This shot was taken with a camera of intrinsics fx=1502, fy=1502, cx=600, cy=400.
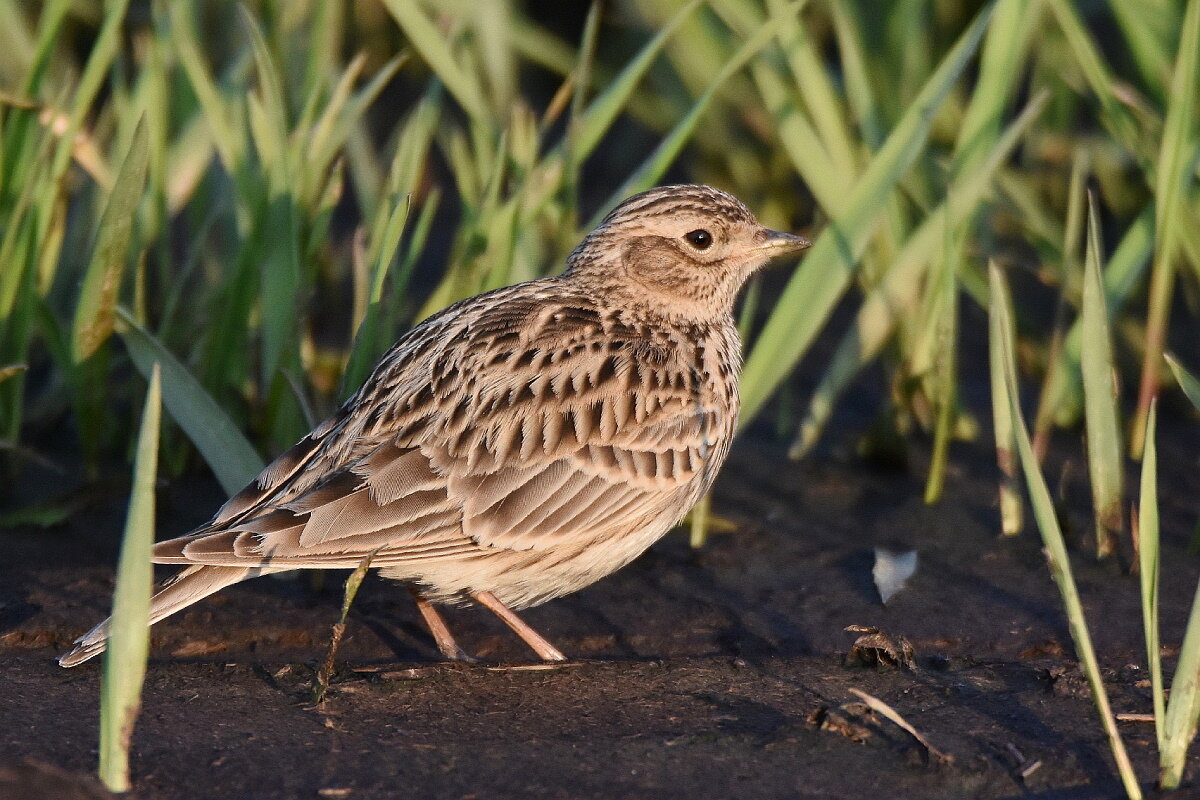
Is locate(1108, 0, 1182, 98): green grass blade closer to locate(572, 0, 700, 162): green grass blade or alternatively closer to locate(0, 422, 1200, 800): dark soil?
locate(0, 422, 1200, 800): dark soil

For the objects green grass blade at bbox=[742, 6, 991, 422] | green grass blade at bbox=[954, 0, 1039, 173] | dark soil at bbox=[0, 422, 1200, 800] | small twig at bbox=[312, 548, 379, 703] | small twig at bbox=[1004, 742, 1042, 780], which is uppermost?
green grass blade at bbox=[954, 0, 1039, 173]

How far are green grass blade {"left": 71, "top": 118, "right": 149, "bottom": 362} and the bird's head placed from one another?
5.17ft

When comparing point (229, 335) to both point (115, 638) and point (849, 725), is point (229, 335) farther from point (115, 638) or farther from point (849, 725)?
point (849, 725)

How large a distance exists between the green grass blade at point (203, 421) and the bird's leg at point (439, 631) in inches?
30.6

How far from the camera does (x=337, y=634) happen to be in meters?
4.15

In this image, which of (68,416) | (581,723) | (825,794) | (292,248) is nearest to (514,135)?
(292,248)

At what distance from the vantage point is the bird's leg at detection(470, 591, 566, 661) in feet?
15.9

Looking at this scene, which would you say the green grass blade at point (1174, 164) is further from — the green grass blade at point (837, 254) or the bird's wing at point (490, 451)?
the bird's wing at point (490, 451)

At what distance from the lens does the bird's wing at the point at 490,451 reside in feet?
14.5

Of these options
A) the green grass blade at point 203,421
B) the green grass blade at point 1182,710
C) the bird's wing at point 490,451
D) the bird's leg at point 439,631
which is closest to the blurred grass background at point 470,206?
the green grass blade at point 203,421

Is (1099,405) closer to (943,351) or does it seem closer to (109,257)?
(943,351)

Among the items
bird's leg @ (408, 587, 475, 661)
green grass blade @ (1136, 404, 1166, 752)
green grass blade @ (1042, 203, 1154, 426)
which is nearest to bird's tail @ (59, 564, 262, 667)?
bird's leg @ (408, 587, 475, 661)

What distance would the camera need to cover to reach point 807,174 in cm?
608

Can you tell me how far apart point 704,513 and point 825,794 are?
6.71ft
